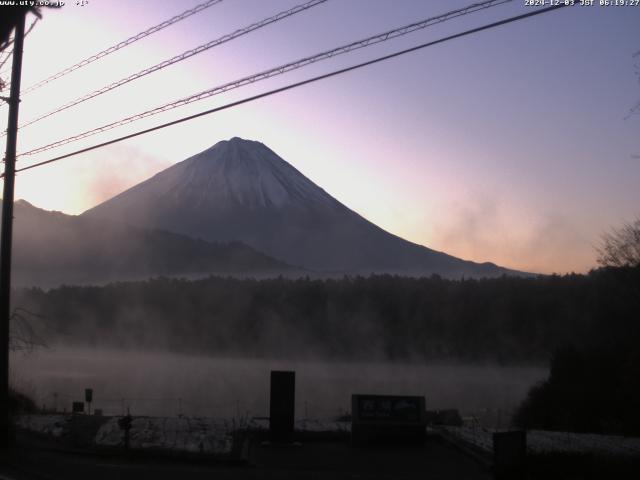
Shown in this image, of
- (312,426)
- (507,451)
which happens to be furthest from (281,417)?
(507,451)

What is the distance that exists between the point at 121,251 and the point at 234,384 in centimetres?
11485

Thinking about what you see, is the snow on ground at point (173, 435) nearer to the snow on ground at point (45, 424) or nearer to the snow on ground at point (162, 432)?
the snow on ground at point (162, 432)

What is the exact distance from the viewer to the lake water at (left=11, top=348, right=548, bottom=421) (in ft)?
129

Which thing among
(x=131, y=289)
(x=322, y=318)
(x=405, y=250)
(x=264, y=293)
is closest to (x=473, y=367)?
(x=322, y=318)

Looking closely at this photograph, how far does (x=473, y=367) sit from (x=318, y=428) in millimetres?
66276

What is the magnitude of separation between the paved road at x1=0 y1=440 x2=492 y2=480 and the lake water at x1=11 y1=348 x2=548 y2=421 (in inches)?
582

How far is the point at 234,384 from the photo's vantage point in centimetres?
5669

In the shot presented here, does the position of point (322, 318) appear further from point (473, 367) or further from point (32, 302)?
point (32, 302)

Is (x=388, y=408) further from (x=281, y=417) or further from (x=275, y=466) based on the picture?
(x=275, y=466)

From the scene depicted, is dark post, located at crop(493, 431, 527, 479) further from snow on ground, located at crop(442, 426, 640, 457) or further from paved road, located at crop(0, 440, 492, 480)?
snow on ground, located at crop(442, 426, 640, 457)

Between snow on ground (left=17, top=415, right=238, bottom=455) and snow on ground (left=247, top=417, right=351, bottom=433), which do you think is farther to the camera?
snow on ground (left=247, top=417, right=351, bottom=433)

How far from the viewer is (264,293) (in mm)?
110625

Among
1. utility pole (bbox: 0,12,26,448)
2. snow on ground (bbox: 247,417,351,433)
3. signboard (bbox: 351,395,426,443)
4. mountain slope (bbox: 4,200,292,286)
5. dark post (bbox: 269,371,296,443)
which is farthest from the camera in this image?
mountain slope (bbox: 4,200,292,286)

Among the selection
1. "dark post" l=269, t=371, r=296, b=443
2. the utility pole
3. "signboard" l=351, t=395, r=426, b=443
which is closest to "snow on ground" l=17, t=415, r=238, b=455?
"dark post" l=269, t=371, r=296, b=443
